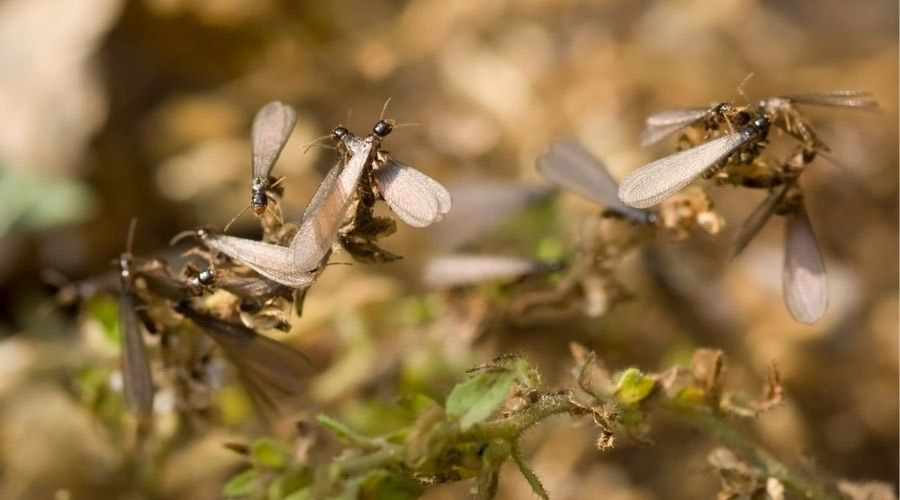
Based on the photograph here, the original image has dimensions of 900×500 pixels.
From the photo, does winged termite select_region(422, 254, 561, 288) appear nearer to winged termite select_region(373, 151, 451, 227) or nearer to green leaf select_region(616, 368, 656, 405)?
green leaf select_region(616, 368, 656, 405)

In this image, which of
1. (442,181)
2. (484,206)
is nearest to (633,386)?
(484,206)

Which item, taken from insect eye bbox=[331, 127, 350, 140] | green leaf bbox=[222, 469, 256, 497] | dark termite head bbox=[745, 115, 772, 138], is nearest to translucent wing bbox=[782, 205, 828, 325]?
dark termite head bbox=[745, 115, 772, 138]

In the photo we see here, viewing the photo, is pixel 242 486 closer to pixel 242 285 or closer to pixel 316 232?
pixel 242 285

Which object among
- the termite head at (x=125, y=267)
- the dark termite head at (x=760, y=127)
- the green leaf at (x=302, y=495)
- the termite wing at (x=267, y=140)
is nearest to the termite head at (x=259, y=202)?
the termite wing at (x=267, y=140)

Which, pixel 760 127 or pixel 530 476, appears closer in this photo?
A: pixel 530 476

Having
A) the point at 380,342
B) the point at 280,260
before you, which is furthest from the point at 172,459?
the point at 280,260

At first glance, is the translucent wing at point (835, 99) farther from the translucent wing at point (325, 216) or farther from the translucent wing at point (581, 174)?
the translucent wing at point (325, 216)
